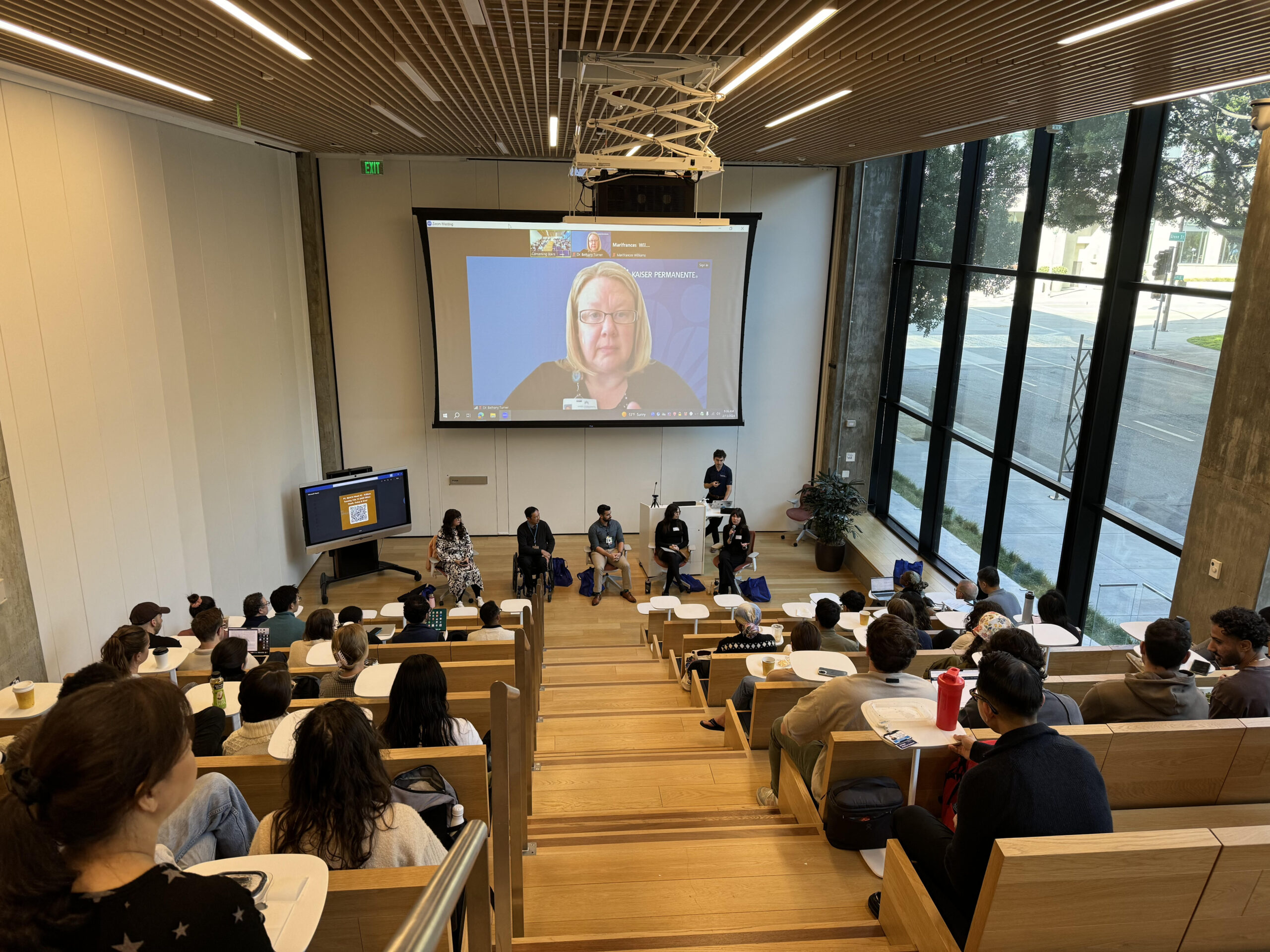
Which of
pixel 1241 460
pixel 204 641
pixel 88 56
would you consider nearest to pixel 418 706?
pixel 204 641

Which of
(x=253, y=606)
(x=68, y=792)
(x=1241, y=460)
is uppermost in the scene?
(x=68, y=792)

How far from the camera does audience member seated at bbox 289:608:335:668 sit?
4.77 meters

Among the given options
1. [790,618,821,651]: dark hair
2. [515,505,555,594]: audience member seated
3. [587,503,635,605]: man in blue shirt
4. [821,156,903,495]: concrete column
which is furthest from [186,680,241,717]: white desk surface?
[821,156,903,495]: concrete column

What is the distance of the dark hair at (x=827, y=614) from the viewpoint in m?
4.96

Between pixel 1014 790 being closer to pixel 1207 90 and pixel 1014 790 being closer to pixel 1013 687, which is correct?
pixel 1013 687

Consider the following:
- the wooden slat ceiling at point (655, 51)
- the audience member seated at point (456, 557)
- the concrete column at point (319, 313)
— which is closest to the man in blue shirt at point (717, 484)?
the audience member seated at point (456, 557)

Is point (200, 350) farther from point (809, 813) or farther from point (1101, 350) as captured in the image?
point (1101, 350)

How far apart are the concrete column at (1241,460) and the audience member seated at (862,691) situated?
282cm

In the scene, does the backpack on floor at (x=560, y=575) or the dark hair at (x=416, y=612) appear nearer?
the dark hair at (x=416, y=612)

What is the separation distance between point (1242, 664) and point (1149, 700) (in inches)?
23.5

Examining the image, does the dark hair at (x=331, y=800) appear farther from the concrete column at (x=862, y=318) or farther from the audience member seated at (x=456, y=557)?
the concrete column at (x=862, y=318)

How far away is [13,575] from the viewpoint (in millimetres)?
4328

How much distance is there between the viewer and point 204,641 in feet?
15.0

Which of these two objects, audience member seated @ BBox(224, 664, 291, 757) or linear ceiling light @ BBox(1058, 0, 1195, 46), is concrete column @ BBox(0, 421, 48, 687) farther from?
linear ceiling light @ BBox(1058, 0, 1195, 46)
